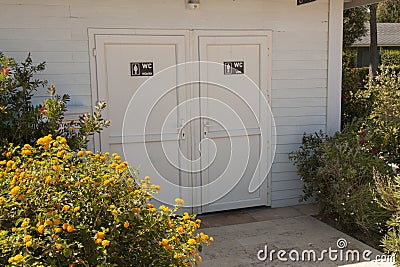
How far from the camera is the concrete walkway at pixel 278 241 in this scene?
4008 millimetres

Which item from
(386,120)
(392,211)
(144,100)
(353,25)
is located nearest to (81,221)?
(144,100)

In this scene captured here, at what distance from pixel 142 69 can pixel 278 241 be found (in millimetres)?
2427

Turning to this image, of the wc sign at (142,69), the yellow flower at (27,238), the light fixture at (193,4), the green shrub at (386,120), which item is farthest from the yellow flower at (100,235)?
the green shrub at (386,120)

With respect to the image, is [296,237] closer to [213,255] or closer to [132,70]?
[213,255]

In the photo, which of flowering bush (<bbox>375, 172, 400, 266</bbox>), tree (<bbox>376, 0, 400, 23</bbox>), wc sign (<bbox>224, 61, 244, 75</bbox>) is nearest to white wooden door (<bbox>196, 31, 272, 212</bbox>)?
wc sign (<bbox>224, 61, 244, 75</bbox>)

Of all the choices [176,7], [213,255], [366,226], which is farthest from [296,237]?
[176,7]

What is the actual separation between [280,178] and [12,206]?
3.97 m

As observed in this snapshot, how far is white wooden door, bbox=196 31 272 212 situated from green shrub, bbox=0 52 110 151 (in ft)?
5.66

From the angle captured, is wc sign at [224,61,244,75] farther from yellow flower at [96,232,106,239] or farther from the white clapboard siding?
yellow flower at [96,232,106,239]

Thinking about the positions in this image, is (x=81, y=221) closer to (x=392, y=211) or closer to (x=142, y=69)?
(x=142, y=69)

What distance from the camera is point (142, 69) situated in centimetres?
479

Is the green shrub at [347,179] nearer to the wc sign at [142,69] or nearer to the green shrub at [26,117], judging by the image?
the wc sign at [142,69]

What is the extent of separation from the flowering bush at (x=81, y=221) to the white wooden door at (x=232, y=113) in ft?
9.16

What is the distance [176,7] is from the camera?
4.82 meters
